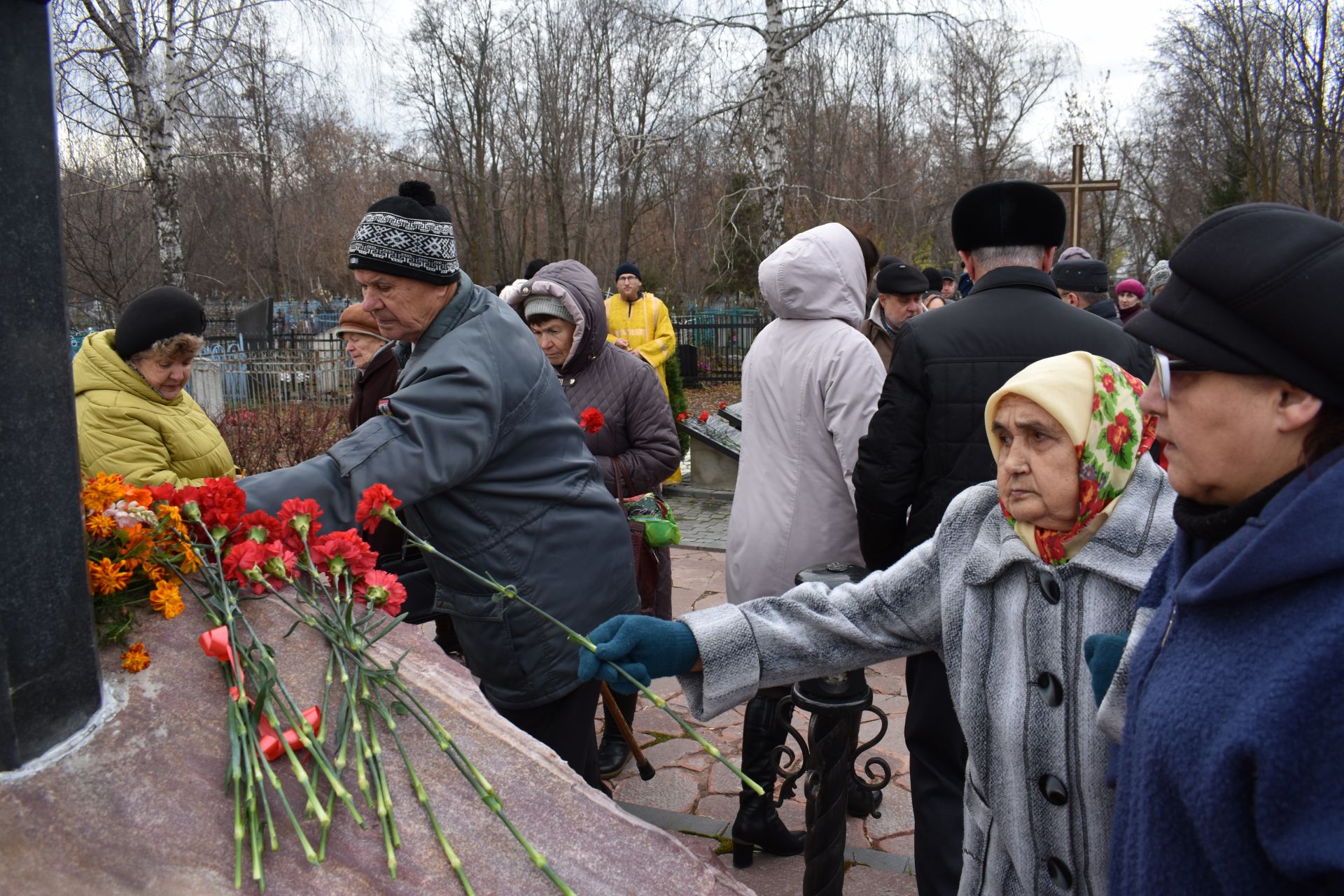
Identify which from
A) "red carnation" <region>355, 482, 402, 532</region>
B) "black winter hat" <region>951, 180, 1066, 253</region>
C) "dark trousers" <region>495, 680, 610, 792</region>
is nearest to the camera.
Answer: "red carnation" <region>355, 482, 402, 532</region>

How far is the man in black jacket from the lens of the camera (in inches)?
116

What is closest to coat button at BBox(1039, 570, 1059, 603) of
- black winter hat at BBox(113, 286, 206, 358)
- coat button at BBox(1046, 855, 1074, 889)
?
coat button at BBox(1046, 855, 1074, 889)

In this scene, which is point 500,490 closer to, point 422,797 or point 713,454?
point 422,797

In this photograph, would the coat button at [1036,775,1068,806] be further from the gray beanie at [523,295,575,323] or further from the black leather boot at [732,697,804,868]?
the gray beanie at [523,295,575,323]

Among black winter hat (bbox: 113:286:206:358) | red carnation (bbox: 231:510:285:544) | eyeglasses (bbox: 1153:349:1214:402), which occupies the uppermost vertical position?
black winter hat (bbox: 113:286:206:358)

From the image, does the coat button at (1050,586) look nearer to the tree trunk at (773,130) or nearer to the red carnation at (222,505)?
the red carnation at (222,505)

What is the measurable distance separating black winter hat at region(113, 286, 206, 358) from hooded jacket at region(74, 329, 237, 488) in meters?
0.07

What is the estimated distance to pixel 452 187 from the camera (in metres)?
29.8

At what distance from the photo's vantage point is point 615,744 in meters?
4.19

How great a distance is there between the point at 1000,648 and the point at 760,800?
182 centimetres

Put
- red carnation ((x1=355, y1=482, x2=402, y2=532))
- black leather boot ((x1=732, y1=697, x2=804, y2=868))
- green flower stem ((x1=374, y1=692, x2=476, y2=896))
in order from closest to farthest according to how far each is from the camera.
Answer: green flower stem ((x1=374, y1=692, x2=476, y2=896))
red carnation ((x1=355, y1=482, x2=402, y2=532))
black leather boot ((x1=732, y1=697, x2=804, y2=868))

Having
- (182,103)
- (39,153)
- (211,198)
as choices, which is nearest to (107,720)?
(39,153)

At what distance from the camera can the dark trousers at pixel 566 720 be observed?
2678 millimetres

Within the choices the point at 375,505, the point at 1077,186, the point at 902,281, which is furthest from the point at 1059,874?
the point at 1077,186
